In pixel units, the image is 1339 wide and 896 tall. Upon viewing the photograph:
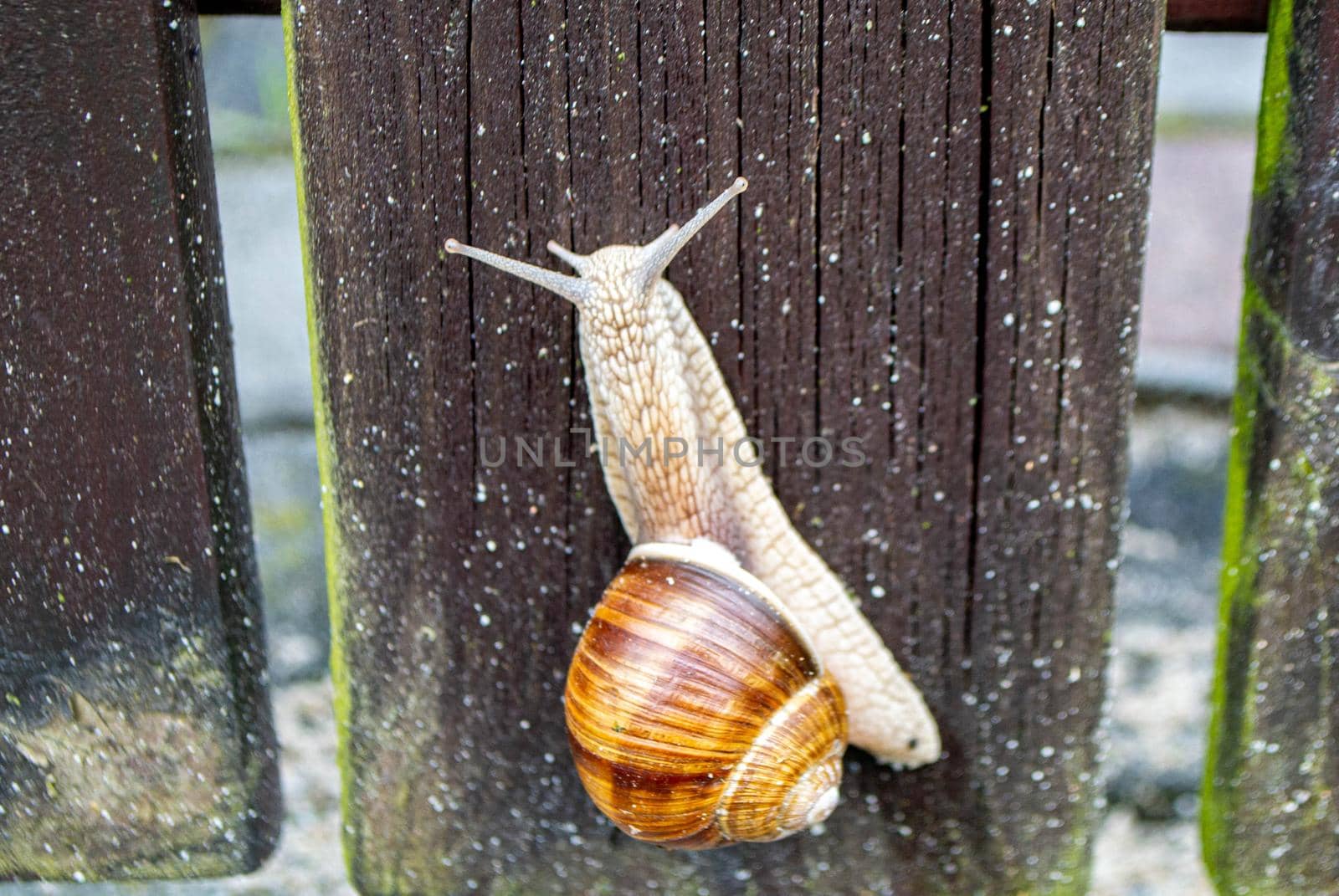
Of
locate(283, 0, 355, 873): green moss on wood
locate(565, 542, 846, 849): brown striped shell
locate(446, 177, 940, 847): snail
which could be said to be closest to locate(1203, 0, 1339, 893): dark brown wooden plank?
locate(446, 177, 940, 847): snail

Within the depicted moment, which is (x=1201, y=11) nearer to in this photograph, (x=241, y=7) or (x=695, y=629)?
(x=695, y=629)

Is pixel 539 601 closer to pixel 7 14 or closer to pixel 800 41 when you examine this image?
pixel 800 41

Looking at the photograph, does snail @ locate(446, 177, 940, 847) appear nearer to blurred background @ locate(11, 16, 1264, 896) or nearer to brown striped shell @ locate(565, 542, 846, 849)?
brown striped shell @ locate(565, 542, 846, 849)

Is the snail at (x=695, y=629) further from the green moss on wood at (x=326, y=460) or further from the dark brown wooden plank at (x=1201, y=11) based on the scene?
the dark brown wooden plank at (x=1201, y=11)

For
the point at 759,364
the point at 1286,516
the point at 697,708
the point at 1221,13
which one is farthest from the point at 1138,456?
the point at 697,708

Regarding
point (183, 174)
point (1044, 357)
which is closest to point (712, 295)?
point (1044, 357)

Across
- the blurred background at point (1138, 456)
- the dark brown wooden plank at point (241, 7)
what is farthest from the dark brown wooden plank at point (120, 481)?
the blurred background at point (1138, 456)
